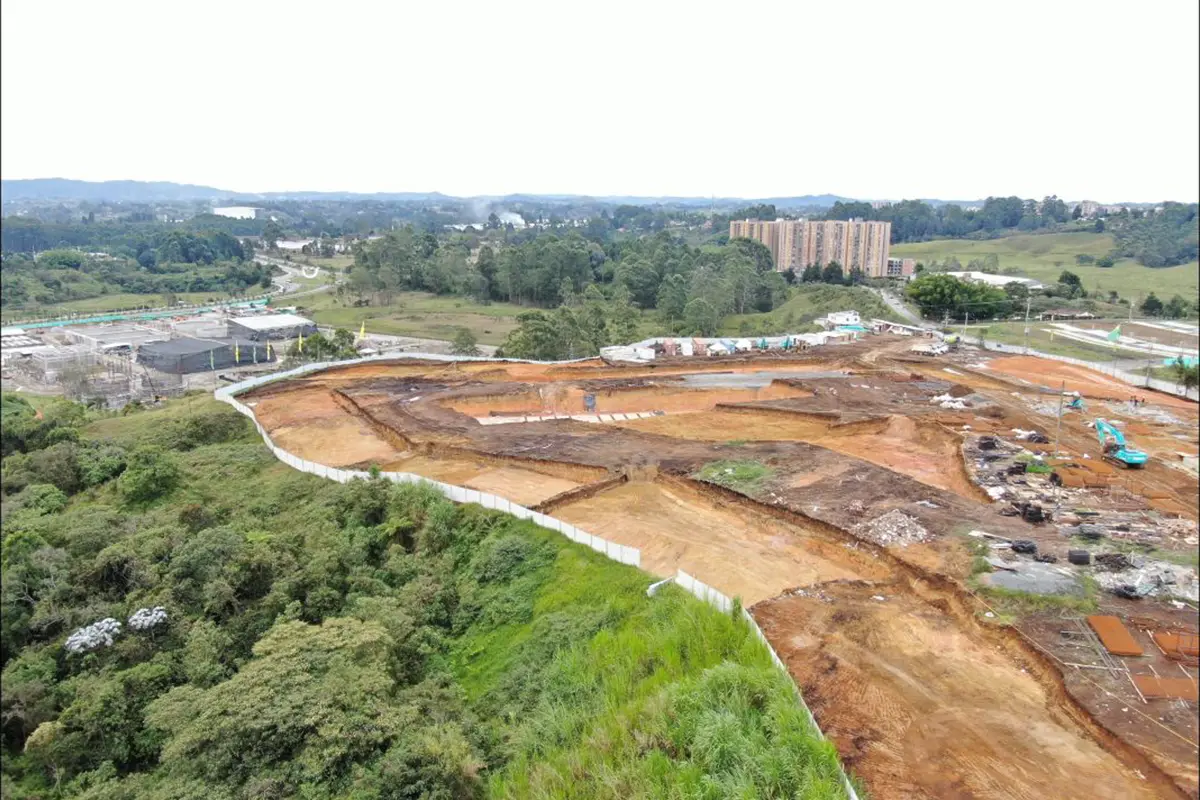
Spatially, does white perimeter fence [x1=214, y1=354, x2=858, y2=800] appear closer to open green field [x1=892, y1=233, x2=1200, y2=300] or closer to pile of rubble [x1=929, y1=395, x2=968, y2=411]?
open green field [x1=892, y1=233, x2=1200, y2=300]

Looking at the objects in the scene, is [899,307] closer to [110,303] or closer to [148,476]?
[148,476]

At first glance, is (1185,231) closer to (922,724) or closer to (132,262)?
(922,724)

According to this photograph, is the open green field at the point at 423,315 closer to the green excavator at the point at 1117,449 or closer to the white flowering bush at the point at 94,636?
the white flowering bush at the point at 94,636

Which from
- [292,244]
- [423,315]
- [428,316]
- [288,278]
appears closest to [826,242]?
[428,316]

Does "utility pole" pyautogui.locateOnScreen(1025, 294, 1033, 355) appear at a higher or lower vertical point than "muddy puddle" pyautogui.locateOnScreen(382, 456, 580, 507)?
higher

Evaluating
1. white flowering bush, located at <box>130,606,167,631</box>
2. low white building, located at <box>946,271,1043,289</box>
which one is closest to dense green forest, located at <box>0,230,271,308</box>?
low white building, located at <box>946,271,1043,289</box>

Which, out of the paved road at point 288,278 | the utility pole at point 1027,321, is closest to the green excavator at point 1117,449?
the utility pole at point 1027,321
